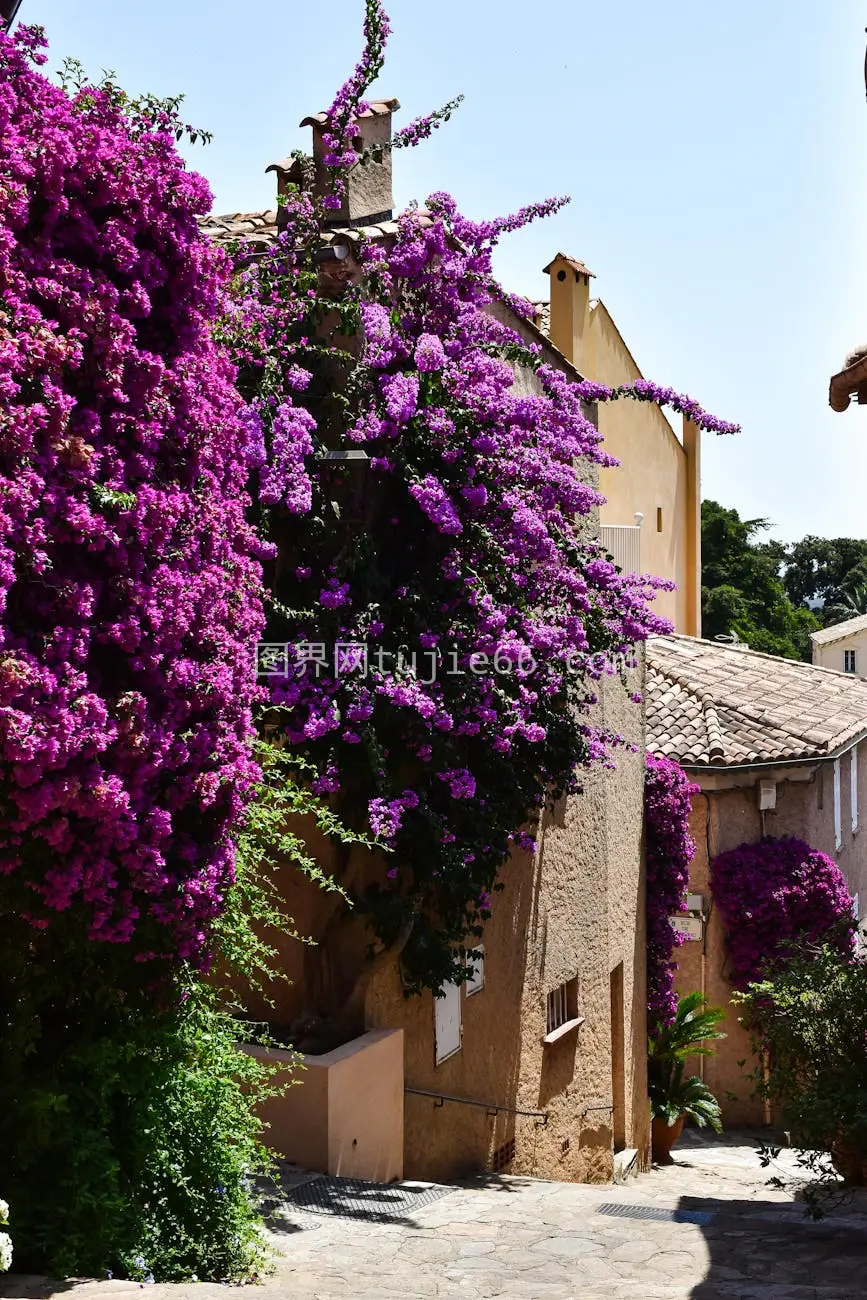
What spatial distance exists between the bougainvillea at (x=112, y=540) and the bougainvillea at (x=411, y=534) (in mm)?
1934

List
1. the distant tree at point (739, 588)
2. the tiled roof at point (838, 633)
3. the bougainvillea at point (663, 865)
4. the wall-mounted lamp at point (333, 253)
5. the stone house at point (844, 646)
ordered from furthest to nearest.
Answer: the distant tree at point (739, 588)
the stone house at point (844, 646)
the tiled roof at point (838, 633)
the bougainvillea at point (663, 865)
the wall-mounted lamp at point (333, 253)

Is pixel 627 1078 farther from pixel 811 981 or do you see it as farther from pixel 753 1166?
pixel 811 981

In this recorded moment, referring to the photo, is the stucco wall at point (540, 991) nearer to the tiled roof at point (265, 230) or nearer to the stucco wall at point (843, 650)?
the tiled roof at point (265, 230)

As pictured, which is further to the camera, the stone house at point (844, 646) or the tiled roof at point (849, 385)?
the stone house at point (844, 646)

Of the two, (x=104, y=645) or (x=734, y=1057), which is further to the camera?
(x=734, y=1057)

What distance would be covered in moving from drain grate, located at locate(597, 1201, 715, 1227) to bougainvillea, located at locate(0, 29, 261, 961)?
14.8 ft

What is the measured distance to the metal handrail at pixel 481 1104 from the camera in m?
10.3

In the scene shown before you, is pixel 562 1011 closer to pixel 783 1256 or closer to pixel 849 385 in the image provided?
pixel 783 1256

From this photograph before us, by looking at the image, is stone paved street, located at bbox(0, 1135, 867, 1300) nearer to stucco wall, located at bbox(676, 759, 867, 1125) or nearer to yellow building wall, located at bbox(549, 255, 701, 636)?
stucco wall, located at bbox(676, 759, 867, 1125)

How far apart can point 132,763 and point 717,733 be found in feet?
46.0

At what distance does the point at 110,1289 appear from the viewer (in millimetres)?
5633

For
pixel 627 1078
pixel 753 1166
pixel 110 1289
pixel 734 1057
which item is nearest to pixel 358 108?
pixel 110 1289

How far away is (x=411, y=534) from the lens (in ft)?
32.2

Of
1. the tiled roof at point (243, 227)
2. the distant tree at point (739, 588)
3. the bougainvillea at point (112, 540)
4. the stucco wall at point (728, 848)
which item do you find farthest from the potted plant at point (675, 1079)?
the distant tree at point (739, 588)
